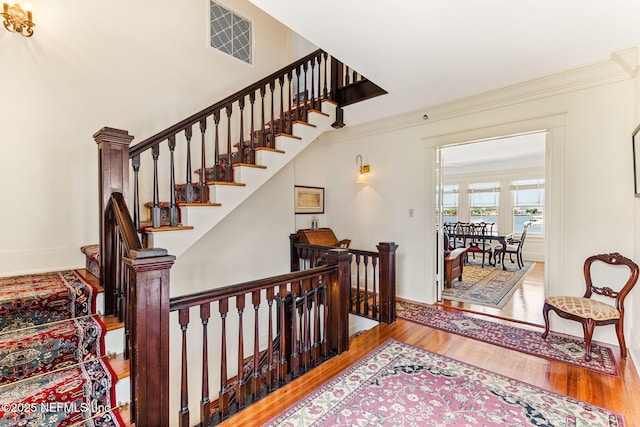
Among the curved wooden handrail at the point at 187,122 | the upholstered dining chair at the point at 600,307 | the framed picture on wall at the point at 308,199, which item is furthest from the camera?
the framed picture on wall at the point at 308,199

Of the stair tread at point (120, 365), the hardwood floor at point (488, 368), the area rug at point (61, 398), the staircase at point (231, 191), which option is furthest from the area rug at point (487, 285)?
the area rug at point (61, 398)

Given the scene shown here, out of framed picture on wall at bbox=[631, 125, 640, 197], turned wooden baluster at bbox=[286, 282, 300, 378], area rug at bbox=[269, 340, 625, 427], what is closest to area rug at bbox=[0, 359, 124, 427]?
area rug at bbox=[269, 340, 625, 427]

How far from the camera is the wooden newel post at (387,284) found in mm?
3223

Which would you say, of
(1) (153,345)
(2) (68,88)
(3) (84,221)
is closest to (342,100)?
(2) (68,88)

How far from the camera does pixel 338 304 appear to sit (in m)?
2.58

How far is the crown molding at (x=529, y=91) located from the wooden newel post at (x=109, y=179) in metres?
3.42

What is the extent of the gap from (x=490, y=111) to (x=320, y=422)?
3601 millimetres

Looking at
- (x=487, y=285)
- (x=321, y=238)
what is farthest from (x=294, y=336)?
(x=487, y=285)

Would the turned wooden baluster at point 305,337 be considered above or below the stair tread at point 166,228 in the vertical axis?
below

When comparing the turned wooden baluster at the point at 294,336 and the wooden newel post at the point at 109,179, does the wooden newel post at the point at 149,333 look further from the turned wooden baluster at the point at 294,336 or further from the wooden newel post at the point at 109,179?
the turned wooden baluster at the point at 294,336

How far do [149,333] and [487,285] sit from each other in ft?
16.7

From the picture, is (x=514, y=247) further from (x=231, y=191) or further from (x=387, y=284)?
(x=231, y=191)

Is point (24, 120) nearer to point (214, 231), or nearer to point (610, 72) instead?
point (214, 231)

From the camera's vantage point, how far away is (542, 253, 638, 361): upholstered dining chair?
242 centimetres
